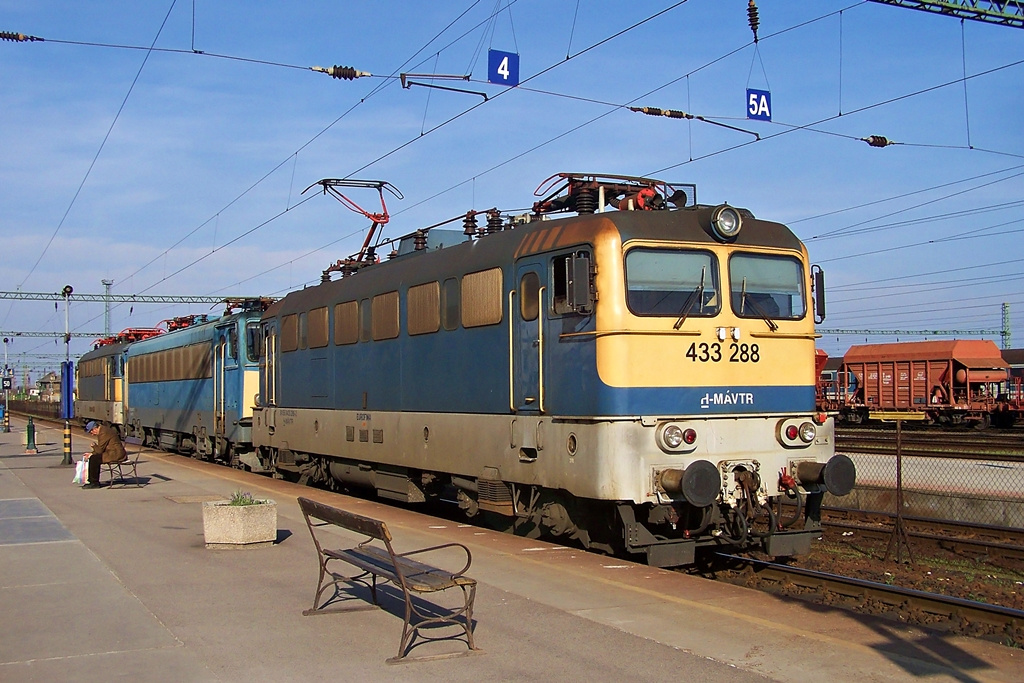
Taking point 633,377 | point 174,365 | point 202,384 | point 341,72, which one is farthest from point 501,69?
point 174,365

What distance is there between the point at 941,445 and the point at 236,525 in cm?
2060

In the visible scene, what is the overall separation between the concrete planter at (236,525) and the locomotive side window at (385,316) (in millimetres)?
3980

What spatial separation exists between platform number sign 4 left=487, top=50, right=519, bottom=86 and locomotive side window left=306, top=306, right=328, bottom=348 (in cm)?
500

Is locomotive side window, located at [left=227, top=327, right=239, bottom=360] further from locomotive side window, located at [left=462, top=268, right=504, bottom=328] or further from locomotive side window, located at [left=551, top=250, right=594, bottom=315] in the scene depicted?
locomotive side window, located at [left=551, top=250, right=594, bottom=315]

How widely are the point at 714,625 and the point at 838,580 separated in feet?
8.63

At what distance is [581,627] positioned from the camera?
24.2 feet

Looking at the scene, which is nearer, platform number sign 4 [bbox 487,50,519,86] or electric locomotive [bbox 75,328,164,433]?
platform number sign 4 [bbox 487,50,519,86]

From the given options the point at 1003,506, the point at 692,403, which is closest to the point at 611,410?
the point at 692,403

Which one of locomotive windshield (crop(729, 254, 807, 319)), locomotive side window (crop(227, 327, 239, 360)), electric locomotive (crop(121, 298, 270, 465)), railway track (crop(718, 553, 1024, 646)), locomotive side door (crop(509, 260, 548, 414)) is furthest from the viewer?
locomotive side window (crop(227, 327, 239, 360))

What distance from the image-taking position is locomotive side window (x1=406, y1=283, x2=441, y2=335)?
13109mm

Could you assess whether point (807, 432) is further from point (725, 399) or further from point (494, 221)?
point (494, 221)

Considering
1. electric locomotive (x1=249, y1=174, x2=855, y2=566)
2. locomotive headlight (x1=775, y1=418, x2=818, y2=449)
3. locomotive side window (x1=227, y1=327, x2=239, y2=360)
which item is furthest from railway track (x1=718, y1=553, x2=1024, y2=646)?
locomotive side window (x1=227, y1=327, x2=239, y2=360)

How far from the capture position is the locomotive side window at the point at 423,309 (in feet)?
43.0

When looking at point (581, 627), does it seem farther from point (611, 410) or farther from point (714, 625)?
point (611, 410)
